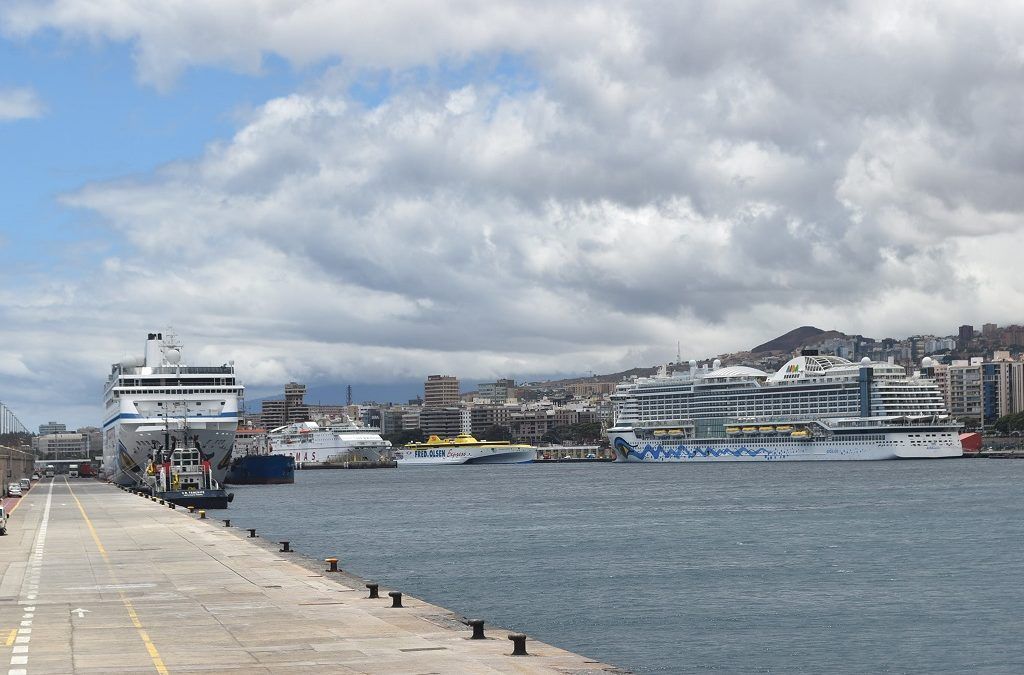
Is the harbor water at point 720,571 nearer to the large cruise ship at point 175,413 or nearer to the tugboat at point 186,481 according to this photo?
the tugboat at point 186,481

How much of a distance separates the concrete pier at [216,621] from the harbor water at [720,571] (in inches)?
187

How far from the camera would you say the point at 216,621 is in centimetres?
2656

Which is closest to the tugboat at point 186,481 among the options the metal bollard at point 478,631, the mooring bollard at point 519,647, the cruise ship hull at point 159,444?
the cruise ship hull at point 159,444

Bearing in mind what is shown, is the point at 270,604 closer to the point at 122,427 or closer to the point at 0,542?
the point at 0,542

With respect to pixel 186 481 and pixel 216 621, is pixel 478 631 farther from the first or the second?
pixel 186 481

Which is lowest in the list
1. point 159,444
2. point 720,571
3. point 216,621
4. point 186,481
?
point 720,571

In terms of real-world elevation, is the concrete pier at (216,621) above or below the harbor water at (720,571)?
above

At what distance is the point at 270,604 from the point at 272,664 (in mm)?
8157

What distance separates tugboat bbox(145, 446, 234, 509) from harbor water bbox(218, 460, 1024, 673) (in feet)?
6.17

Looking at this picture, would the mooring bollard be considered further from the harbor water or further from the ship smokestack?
the ship smokestack

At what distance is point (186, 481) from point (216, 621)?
7465 centimetres

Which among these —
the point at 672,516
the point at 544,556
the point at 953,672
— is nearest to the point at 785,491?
the point at 672,516

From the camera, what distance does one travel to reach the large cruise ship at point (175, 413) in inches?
4294

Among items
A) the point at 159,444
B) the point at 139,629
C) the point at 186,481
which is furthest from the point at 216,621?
the point at 159,444
